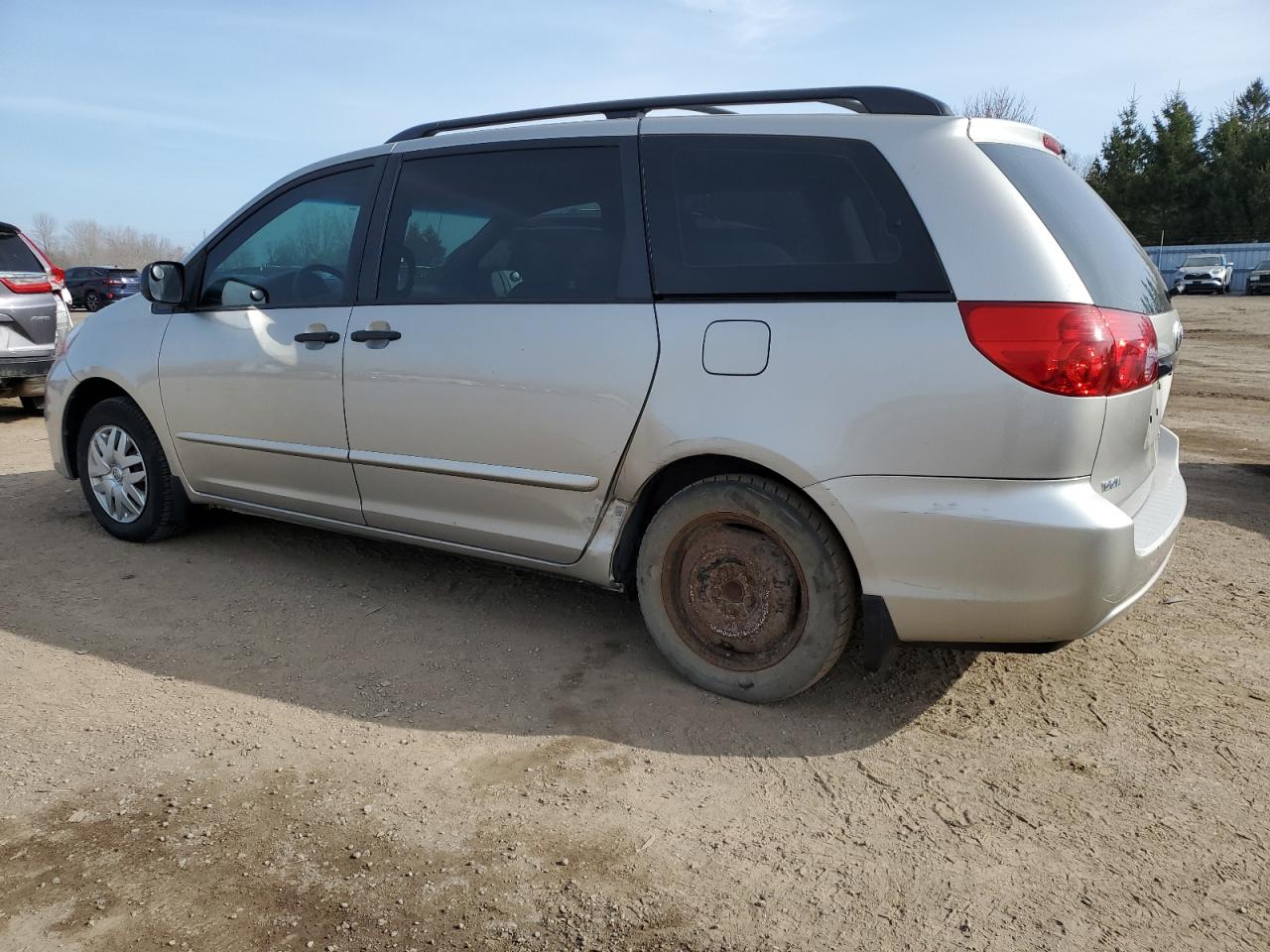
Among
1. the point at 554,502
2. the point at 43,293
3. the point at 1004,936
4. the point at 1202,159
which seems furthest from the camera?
the point at 1202,159

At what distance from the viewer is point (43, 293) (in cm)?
878

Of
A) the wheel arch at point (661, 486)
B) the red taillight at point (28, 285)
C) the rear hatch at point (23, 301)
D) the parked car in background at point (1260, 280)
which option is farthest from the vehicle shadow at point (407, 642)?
the parked car in background at point (1260, 280)

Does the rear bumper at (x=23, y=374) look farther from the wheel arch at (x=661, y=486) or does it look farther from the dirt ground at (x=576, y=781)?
the wheel arch at (x=661, y=486)

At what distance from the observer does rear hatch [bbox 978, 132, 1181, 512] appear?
9.00 ft

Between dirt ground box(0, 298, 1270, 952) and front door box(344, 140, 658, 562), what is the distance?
0.57 metres

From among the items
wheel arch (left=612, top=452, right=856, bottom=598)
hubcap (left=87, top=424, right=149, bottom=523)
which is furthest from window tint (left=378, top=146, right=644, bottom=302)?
hubcap (left=87, top=424, right=149, bottom=523)

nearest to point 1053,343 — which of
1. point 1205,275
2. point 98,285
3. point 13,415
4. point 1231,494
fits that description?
point 1231,494

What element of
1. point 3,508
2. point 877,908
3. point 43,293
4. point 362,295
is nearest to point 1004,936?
point 877,908

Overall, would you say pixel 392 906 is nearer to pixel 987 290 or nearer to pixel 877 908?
pixel 877 908

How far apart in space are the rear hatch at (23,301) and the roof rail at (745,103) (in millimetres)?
6297

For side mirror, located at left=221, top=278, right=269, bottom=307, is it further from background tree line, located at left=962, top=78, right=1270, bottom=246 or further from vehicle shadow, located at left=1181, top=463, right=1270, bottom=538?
background tree line, located at left=962, top=78, right=1270, bottom=246

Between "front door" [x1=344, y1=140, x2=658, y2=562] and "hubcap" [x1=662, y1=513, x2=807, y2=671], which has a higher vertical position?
"front door" [x1=344, y1=140, x2=658, y2=562]

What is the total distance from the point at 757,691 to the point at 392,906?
1373 millimetres

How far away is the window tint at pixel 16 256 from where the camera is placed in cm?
866
